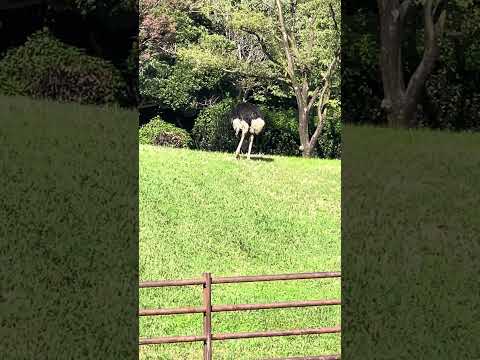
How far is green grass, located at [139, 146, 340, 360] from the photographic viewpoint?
8031 millimetres

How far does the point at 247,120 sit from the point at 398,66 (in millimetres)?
3672

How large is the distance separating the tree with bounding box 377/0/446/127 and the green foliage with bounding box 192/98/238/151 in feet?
10.2

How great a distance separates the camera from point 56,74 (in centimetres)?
473

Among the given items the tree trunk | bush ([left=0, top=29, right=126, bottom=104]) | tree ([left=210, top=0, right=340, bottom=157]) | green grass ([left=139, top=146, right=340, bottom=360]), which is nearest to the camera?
bush ([left=0, top=29, right=126, bottom=104])

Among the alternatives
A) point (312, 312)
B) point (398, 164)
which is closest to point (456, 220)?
point (398, 164)

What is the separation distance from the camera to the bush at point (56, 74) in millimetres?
4570

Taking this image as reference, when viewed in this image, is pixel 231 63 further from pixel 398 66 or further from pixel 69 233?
pixel 398 66

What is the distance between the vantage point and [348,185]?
466cm

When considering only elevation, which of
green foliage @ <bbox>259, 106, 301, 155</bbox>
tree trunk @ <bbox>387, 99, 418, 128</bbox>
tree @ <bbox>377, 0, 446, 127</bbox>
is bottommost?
green foliage @ <bbox>259, 106, 301, 155</bbox>

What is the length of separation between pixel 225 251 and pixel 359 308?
11.8ft

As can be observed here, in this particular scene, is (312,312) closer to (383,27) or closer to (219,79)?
(219,79)

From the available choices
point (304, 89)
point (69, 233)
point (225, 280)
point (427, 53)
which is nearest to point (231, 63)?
point (304, 89)

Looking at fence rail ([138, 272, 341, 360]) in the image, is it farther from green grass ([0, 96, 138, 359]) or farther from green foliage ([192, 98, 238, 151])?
green foliage ([192, 98, 238, 151])

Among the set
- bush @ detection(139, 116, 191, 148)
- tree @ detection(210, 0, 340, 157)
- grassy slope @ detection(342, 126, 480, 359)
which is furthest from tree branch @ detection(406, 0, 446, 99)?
tree @ detection(210, 0, 340, 157)
